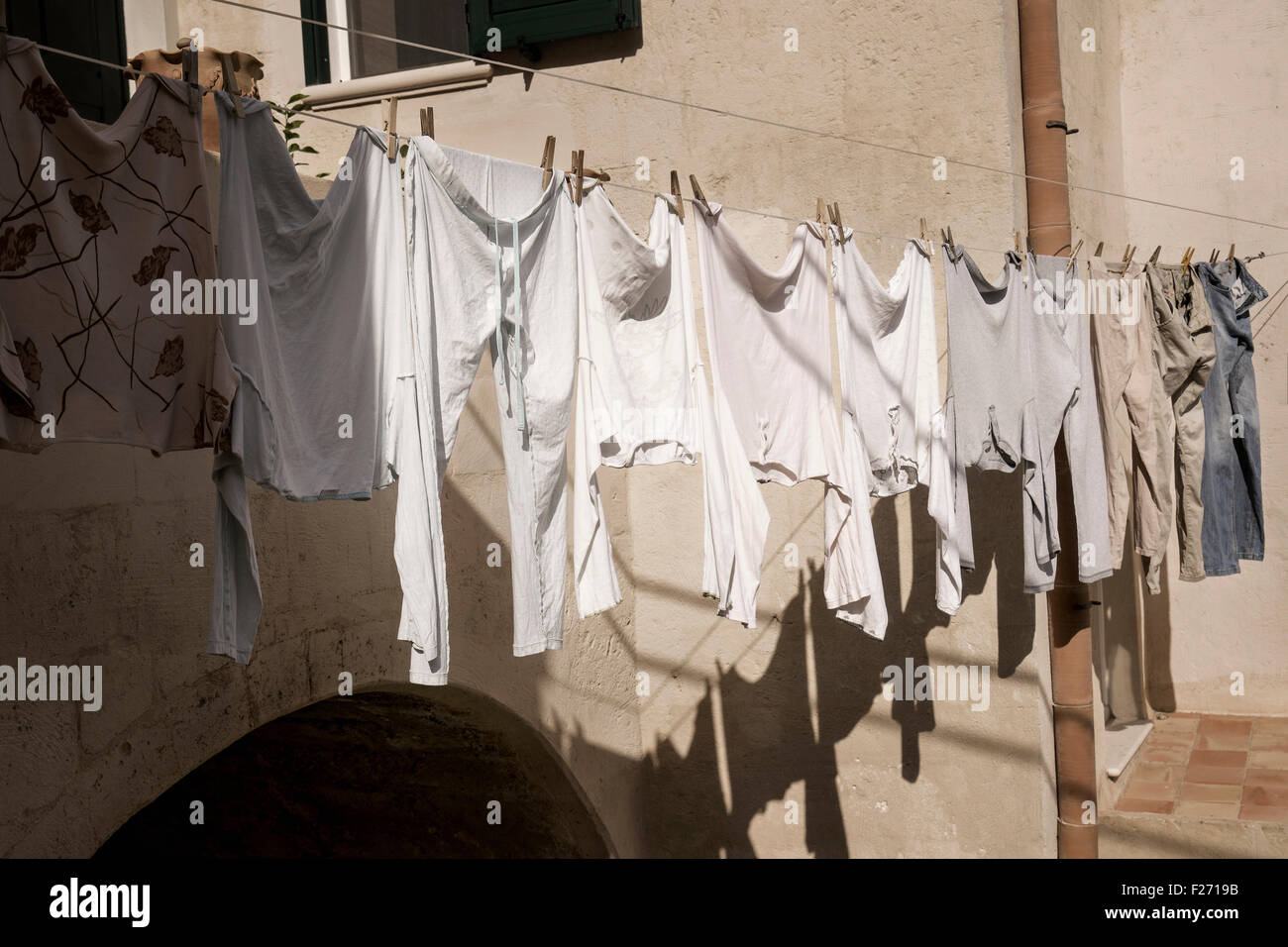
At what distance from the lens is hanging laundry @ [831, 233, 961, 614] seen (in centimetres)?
447

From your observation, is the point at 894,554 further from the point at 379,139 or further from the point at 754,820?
the point at 379,139

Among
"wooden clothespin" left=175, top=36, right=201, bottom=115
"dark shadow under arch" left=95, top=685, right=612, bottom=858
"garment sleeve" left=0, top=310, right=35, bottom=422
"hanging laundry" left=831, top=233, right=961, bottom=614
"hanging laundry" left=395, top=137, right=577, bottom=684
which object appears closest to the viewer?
"garment sleeve" left=0, top=310, right=35, bottom=422

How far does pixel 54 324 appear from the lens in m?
2.59

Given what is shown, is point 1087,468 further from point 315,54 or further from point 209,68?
point 315,54

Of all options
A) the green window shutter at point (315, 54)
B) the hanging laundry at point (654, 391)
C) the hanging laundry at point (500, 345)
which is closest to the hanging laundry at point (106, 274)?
the hanging laundry at point (500, 345)

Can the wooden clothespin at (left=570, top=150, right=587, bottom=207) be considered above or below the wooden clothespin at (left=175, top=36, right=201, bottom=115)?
below

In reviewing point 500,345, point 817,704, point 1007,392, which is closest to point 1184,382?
point 1007,392

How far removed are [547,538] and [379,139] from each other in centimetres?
123

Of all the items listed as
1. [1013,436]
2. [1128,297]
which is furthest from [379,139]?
[1128,297]

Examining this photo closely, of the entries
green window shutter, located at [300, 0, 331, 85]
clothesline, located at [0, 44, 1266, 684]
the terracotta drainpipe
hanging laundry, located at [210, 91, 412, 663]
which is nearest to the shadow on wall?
the terracotta drainpipe

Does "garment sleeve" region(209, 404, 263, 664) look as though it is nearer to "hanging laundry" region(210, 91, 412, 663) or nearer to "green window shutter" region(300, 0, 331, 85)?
Result: "hanging laundry" region(210, 91, 412, 663)

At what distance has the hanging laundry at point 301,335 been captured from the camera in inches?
113

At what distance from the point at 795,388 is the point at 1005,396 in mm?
1084

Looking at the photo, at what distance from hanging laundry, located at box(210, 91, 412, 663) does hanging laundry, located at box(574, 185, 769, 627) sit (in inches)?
26.6
